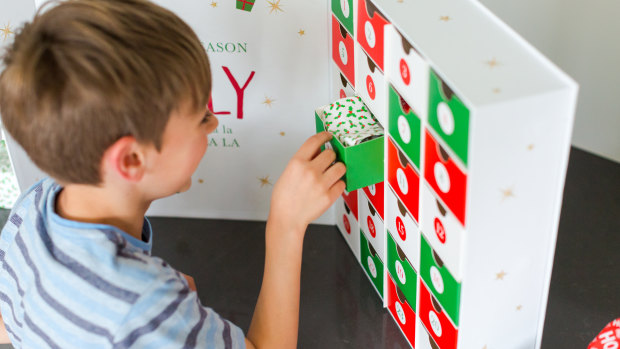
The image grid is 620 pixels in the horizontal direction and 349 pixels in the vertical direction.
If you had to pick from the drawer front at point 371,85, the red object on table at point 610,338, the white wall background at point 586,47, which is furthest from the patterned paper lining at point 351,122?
the white wall background at point 586,47

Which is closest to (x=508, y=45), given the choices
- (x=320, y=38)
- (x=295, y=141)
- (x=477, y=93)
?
(x=477, y=93)

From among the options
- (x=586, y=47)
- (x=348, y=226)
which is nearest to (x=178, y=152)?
(x=348, y=226)

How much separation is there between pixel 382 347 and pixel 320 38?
455 mm

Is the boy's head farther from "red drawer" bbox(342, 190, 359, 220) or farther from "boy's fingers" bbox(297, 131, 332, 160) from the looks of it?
"red drawer" bbox(342, 190, 359, 220)

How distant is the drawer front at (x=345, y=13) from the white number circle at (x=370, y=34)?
5cm

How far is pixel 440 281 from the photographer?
0.81m

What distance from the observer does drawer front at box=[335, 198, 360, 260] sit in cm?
111

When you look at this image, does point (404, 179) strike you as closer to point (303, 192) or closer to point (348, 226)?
point (303, 192)

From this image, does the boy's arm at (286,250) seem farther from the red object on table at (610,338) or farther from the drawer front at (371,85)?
the red object on table at (610,338)

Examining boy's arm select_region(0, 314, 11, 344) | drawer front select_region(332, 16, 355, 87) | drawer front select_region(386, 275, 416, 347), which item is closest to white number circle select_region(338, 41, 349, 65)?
drawer front select_region(332, 16, 355, 87)

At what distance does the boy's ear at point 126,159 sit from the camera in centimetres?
66

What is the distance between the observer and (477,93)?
25.0 inches

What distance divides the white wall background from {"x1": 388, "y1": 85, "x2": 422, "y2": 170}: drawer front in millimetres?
519

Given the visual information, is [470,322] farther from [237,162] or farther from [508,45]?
[237,162]
